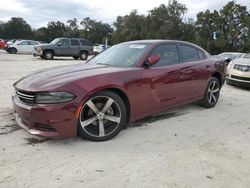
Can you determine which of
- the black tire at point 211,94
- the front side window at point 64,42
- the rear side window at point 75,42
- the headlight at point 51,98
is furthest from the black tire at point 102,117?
the rear side window at point 75,42

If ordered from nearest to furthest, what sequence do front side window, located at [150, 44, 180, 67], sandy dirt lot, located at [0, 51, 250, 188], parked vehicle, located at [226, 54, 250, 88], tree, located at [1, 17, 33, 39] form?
sandy dirt lot, located at [0, 51, 250, 188]
front side window, located at [150, 44, 180, 67]
parked vehicle, located at [226, 54, 250, 88]
tree, located at [1, 17, 33, 39]

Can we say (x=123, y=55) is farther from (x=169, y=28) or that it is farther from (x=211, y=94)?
(x=169, y=28)

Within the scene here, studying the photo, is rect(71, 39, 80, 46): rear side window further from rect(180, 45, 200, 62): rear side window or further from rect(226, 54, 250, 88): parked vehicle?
rect(180, 45, 200, 62): rear side window

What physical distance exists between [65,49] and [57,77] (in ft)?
65.9

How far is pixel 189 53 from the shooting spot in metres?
6.62

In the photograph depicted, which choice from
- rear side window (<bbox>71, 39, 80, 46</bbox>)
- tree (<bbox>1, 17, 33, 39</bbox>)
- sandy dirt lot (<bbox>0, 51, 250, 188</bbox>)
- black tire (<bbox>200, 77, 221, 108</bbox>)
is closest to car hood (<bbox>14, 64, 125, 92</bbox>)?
sandy dirt lot (<bbox>0, 51, 250, 188</bbox>)

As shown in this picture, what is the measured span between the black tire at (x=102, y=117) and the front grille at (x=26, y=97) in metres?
0.69

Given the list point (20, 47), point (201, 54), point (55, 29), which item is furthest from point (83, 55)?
point (55, 29)

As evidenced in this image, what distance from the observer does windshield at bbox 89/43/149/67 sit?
5450 millimetres

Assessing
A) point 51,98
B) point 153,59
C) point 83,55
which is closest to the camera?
point 51,98

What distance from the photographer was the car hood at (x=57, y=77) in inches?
175

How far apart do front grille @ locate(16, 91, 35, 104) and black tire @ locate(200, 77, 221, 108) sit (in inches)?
155

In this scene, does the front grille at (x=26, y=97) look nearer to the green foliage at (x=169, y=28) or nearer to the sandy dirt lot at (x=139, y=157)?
the sandy dirt lot at (x=139, y=157)

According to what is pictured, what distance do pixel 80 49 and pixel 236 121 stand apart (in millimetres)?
20232
